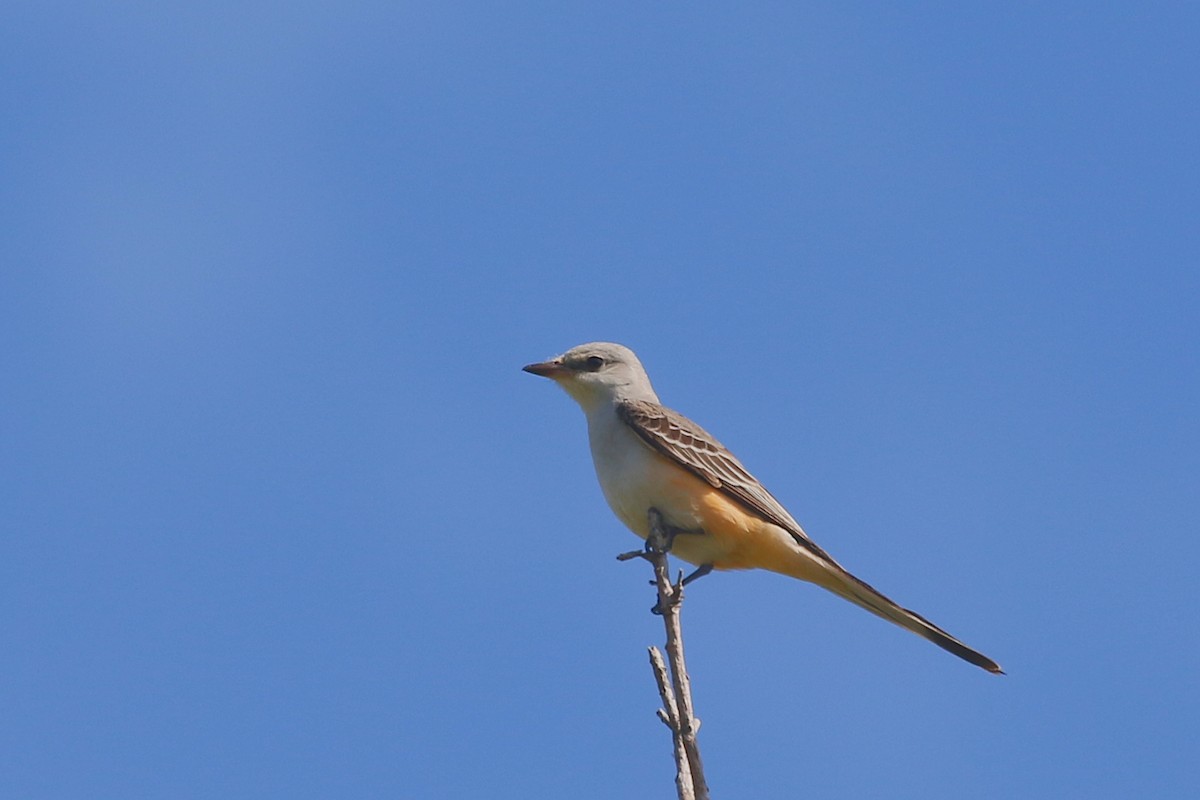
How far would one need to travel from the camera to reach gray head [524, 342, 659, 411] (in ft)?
34.0

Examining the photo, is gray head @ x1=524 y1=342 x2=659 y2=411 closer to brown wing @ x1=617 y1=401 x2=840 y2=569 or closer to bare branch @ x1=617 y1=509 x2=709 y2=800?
brown wing @ x1=617 y1=401 x2=840 y2=569

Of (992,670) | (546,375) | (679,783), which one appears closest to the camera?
(679,783)

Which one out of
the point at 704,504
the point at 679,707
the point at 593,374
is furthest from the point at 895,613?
the point at 679,707

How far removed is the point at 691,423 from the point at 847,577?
5.28 ft

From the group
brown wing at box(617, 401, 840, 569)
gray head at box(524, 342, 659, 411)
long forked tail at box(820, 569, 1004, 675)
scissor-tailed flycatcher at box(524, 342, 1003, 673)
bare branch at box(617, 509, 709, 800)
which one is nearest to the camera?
bare branch at box(617, 509, 709, 800)

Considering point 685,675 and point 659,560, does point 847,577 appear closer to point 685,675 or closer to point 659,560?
point 659,560

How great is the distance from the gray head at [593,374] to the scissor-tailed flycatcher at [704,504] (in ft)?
1.15

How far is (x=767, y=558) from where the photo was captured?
371 inches

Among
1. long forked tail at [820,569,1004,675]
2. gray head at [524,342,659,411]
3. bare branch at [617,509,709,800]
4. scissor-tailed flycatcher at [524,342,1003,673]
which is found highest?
gray head at [524,342,659,411]

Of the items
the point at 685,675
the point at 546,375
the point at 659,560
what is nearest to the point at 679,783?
the point at 685,675

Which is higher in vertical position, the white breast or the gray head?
the gray head

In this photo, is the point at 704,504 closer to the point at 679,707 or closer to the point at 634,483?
the point at 634,483

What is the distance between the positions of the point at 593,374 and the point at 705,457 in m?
1.27

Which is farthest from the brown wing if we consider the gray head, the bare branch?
the bare branch
